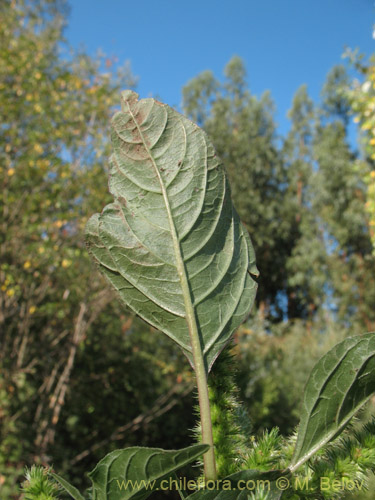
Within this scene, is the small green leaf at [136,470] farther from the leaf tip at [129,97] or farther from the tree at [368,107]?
the tree at [368,107]

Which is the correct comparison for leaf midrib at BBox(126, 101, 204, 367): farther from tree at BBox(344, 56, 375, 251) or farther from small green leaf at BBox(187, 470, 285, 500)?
tree at BBox(344, 56, 375, 251)

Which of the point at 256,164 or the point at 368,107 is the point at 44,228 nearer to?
the point at 368,107

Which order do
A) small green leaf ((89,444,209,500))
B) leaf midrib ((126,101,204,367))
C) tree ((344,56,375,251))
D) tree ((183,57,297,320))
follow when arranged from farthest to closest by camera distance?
tree ((183,57,297,320)) → tree ((344,56,375,251)) → leaf midrib ((126,101,204,367)) → small green leaf ((89,444,209,500))

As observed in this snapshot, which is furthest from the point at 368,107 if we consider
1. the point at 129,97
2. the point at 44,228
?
the point at 129,97

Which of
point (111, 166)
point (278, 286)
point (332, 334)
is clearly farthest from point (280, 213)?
point (111, 166)

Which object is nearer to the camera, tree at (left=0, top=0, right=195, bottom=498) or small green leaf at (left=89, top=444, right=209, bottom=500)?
small green leaf at (left=89, top=444, right=209, bottom=500)

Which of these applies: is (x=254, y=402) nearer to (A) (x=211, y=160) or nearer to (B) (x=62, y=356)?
(B) (x=62, y=356)

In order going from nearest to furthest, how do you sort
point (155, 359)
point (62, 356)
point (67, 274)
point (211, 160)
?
point (211, 160)
point (67, 274)
point (62, 356)
point (155, 359)

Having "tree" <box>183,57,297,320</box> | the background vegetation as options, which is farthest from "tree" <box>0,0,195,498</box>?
"tree" <box>183,57,297,320</box>

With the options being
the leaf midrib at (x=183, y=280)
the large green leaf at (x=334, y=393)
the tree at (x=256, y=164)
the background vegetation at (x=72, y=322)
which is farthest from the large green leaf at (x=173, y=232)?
the tree at (x=256, y=164)
